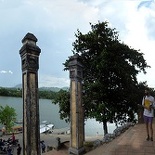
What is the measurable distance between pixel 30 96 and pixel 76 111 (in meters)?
3.12

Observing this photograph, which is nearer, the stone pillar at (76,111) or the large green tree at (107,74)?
the stone pillar at (76,111)

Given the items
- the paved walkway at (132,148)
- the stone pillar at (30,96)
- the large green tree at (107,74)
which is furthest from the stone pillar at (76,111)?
the large green tree at (107,74)

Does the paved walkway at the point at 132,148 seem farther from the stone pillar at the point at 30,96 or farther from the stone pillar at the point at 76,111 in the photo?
the stone pillar at the point at 30,96

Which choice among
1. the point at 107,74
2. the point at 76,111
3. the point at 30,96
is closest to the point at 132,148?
the point at 76,111

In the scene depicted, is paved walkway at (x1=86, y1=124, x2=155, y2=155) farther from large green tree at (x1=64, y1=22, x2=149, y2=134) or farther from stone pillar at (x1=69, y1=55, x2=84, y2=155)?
large green tree at (x1=64, y1=22, x2=149, y2=134)

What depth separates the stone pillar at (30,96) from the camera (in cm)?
736

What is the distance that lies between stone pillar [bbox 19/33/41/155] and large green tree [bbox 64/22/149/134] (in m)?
9.85

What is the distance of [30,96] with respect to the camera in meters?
7.40

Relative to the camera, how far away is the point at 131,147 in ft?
30.7

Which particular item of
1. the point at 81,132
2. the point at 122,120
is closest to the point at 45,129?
the point at 122,120

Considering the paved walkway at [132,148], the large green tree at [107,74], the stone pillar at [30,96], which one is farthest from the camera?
the large green tree at [107,74]

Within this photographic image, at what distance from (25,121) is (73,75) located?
3.52 meters

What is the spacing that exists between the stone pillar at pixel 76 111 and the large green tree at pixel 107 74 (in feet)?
22.1

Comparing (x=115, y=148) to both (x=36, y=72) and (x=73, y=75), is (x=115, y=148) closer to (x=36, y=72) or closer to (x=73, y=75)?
(x=73, y=75)
